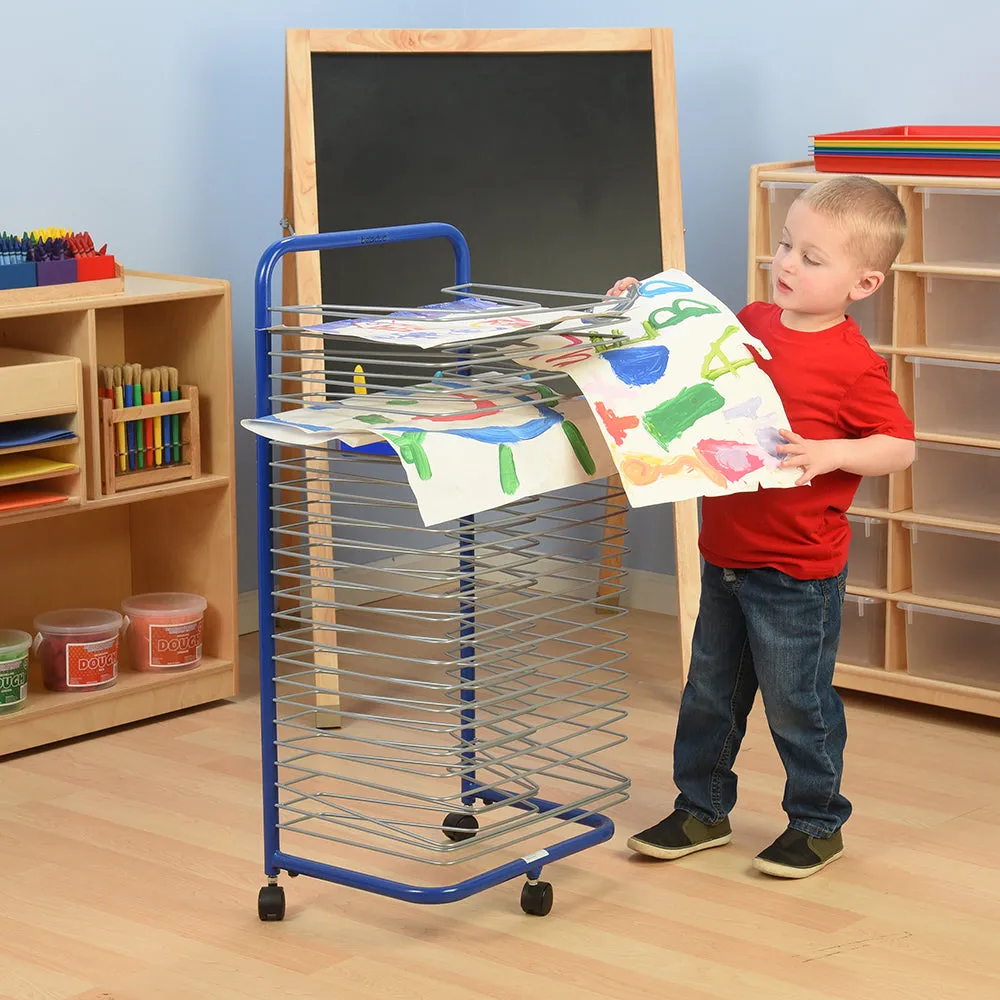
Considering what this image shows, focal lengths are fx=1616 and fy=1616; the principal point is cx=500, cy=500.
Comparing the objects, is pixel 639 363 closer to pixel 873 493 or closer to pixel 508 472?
pixel 508 472

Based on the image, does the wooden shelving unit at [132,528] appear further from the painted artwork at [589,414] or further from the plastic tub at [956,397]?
the plastic tub at [956,397]

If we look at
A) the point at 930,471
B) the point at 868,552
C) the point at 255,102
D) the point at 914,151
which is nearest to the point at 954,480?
the point at 930,471

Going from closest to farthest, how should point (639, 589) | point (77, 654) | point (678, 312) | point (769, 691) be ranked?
point (678, 312), point (769, 691), point (77, 654), point (639, 589)

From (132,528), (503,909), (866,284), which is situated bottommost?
(503,909)

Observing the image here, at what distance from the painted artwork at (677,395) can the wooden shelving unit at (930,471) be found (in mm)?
838

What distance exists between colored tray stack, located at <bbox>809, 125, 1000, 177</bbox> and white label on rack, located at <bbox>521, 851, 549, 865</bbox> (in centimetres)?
130

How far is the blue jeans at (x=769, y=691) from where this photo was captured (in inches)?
77.2

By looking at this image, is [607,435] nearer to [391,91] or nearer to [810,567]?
[810,567]

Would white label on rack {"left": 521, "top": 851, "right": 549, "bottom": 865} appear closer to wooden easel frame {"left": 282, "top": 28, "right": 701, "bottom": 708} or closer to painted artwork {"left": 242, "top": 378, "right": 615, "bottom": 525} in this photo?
painted artwork {"left": 242, "top": 378, "right": 615, "bottom": 525}

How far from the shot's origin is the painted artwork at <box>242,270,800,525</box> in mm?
1656

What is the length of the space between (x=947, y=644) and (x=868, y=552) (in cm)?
20

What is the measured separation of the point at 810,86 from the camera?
3053 millimetres

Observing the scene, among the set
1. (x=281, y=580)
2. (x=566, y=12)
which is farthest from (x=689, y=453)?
(x=566, y=12)

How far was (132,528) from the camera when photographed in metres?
2.86
